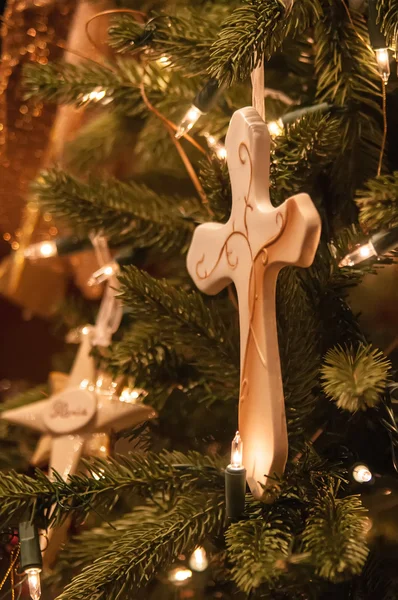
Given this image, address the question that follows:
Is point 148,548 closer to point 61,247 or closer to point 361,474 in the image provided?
point 361,474

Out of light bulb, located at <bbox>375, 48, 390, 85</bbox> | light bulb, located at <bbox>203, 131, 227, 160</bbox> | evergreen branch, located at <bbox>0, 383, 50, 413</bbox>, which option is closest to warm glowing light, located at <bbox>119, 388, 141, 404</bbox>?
evergreen branch, located at <bbox>0, 383, 50, 413</bbox>

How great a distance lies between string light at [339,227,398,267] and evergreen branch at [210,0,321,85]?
0.14m

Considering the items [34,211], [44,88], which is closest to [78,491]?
[44,88]

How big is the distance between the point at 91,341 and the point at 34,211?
28 centimetres

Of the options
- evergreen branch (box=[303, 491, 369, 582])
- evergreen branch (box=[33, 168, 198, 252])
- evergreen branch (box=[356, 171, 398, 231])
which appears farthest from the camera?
Result: evergreen branch (box=[33, 168, 198, 252])

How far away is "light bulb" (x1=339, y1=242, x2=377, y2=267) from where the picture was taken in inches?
Result: 19.5

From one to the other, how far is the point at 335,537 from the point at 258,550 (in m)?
0.04

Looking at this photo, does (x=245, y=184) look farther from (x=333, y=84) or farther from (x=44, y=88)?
(x=44, y=88)

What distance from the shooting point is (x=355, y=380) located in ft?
1.37

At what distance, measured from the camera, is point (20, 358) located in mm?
1269

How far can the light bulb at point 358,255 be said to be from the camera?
0.50 m

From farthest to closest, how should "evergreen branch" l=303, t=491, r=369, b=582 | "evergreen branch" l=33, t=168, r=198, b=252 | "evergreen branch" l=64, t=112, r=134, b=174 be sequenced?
"evergreen branch" l=64, t=112, r=134, b=174, "evergreen branch" l=33, t=168, r=198, b=252, "evergreen branch" l=303, t=491, r=369, b=582

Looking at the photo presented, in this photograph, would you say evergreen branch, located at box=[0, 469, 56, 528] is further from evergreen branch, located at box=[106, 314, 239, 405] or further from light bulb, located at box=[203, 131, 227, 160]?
light bulb, located at box=[203, 131, 227, 160]

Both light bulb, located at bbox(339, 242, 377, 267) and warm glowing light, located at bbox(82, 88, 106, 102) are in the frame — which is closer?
light bulb, located at bbox(339, 242, 377, 267)
